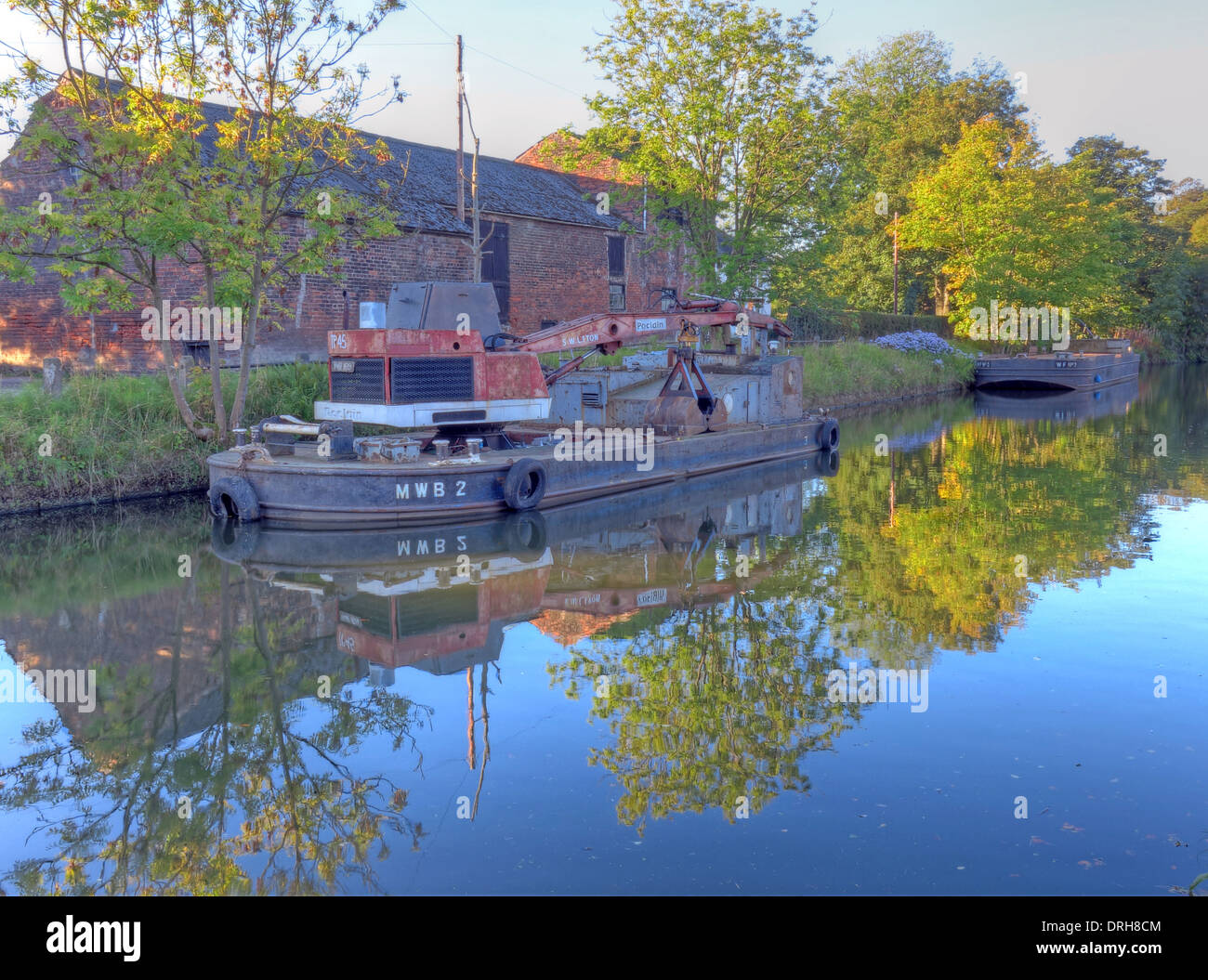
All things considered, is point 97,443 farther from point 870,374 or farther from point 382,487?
point 870,374

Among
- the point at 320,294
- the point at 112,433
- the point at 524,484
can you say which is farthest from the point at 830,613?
the point at 320,294

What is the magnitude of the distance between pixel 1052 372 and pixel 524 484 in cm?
3511

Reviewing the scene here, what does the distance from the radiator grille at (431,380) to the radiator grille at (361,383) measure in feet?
0.69

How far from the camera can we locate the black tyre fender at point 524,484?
14.7 m

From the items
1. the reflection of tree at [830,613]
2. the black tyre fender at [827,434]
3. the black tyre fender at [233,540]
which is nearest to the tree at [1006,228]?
the black tyre fender at [827,434]

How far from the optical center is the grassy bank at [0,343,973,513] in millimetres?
15578

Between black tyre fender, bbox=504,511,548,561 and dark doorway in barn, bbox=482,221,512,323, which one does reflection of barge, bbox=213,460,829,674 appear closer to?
black tyre fender, bbox=504,511,548,561

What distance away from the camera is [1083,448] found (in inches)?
927

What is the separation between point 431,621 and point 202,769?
341 cm

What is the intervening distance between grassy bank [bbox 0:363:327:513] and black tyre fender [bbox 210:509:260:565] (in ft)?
Result: 9.06

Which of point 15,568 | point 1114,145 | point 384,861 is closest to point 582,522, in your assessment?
point 15,568

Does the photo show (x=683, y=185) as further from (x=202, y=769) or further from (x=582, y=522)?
(x=202, y=769)

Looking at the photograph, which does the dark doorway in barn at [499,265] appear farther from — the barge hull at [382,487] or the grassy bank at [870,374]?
the barge hull at [382,487]

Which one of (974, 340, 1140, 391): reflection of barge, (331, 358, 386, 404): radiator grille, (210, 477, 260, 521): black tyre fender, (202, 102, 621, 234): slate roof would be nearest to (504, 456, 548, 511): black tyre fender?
(331, 358, 386, 404): radiator grille
